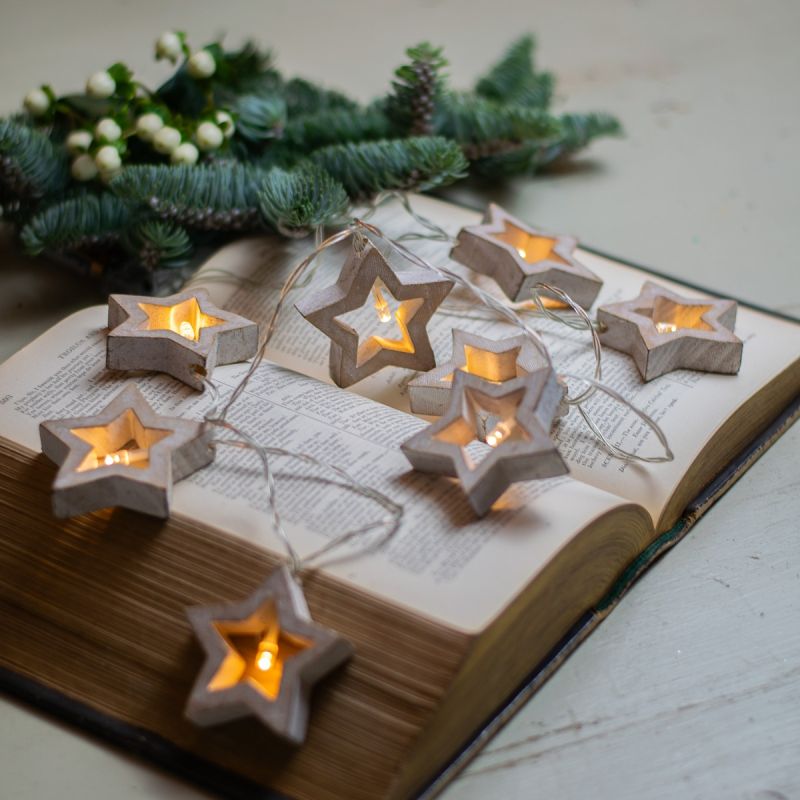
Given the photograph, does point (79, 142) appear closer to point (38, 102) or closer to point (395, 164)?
point (38, 102)

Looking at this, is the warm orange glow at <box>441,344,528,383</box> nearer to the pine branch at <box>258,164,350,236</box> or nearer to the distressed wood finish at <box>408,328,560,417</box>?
the distressed wood finish at <box>408,328,560,417</box>

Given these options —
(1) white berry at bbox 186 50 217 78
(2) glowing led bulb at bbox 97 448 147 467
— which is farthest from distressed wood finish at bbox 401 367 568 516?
(1) white berry at bbox 186 50 217 78

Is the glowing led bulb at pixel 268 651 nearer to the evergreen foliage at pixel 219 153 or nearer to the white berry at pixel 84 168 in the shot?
the evergreen foliage at pixel 219 153

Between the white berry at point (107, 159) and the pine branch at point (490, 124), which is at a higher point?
the pine branch at point (490, 124)

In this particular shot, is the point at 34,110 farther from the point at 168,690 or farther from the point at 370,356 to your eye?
the point at 168,690

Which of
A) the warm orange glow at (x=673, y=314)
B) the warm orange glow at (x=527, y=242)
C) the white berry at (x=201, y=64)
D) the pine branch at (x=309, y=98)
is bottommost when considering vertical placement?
the warm orange glow at (x=673, y=314)

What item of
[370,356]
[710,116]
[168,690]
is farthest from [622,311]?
[710,116]

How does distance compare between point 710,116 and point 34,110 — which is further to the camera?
point 710,116


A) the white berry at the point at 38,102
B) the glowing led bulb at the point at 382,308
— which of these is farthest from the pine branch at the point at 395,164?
the white berry at the point at 38,102
